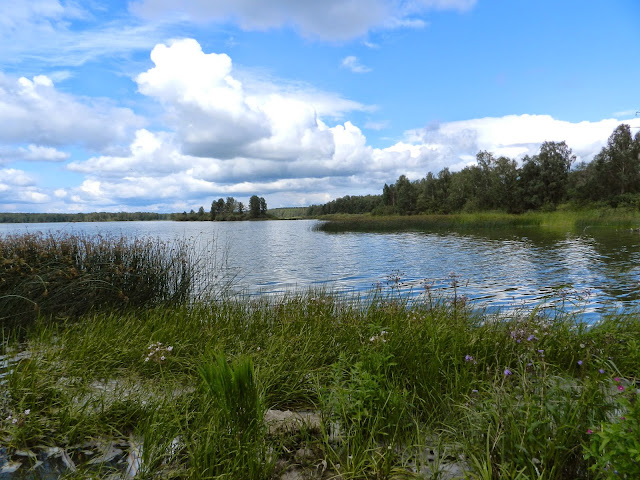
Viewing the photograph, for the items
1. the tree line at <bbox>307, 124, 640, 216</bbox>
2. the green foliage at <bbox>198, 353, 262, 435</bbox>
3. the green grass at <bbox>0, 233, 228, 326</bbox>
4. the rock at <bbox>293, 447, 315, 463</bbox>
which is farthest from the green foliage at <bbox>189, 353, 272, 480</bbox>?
the tree line at <bbox>307, 124, 640, 216</bbox>

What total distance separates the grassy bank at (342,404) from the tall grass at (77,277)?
77.5 inches

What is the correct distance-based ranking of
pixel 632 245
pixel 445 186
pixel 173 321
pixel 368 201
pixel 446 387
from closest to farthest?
pixel 446 387 < pixel 173 321 < pixel 632 245 < pixel 445 186 < pixel 368 201

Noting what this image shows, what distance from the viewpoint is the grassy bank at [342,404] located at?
2.62 metres

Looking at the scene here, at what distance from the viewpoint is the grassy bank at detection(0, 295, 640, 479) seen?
2619mm

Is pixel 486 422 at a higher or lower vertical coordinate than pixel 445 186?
lower

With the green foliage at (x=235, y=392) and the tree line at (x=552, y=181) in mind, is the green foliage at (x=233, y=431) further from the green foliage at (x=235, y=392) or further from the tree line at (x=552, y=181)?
the tree line at (x=552, y=181)

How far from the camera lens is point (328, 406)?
11.0 ft

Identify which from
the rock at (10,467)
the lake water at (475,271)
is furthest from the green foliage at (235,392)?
the lake water at (475,271)

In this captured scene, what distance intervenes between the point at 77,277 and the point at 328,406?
22.9 ft

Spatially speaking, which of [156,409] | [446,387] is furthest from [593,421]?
[156,409]

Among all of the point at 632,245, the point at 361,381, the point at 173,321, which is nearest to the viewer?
the point at 361,381

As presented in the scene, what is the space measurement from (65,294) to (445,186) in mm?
90483

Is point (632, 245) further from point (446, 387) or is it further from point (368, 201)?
point (368, 201)

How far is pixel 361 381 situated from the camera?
3264 mm
